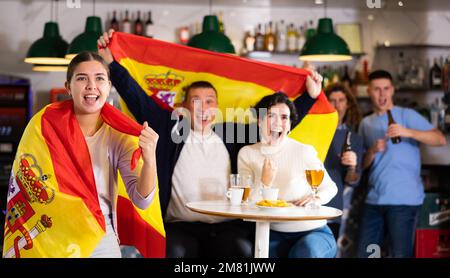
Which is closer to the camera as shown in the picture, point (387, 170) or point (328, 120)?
point (328, 120)

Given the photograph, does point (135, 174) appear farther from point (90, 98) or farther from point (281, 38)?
point (281, 38)

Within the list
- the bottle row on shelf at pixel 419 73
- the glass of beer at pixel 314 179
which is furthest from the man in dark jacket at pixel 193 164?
the bottle row on shelf at pixel 419 73

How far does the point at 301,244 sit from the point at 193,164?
443mm

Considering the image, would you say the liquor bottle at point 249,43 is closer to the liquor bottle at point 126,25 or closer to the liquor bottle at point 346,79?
the liquor bottle at point 346,79

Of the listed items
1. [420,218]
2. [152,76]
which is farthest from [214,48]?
[420,218]

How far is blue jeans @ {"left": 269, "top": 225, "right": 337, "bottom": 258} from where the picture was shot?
2.09 meters

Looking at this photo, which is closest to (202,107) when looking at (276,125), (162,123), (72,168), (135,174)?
(162,123)

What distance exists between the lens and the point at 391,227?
115 inches

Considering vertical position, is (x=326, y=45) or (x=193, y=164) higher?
(x=326, y=45)

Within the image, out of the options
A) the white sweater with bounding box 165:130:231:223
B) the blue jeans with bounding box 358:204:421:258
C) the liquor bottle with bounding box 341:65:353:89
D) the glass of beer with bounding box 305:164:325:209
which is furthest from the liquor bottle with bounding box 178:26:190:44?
the glass of beer with bounding box 305:164:325:209

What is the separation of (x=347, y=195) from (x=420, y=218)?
47cm

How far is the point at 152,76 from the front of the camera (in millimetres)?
2328

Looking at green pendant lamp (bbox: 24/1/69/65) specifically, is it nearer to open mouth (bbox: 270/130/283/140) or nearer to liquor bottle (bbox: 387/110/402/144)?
open mouth (bbox: 270/130/283/140)
